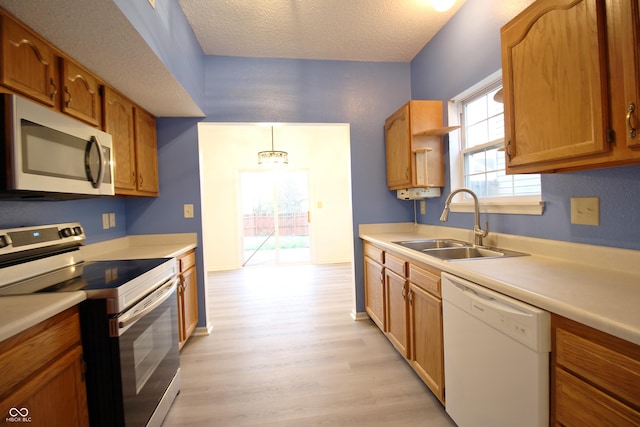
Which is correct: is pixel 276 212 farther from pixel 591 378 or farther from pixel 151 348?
pixel 591 378

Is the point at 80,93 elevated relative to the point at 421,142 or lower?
elevated

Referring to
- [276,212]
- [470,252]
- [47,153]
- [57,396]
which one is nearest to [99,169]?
[47,153]

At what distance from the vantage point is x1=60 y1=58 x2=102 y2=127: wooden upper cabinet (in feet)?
4.85

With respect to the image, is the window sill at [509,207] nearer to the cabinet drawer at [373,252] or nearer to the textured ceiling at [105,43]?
the cabinet drawer at [373,252]

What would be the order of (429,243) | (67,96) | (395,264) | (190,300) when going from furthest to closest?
(190,300) → (429,243) → (395,264) → (67,96)

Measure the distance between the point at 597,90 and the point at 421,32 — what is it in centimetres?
187

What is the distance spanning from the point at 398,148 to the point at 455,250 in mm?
1075

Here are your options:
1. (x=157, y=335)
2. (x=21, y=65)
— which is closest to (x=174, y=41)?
(x=21, y=65)

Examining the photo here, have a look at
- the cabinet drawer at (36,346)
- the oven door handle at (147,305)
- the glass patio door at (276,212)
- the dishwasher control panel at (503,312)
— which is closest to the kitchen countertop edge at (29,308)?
the cabinet drawer at (36,346)

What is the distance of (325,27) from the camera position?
229 centimetres

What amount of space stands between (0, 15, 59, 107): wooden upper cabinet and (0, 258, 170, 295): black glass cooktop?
85cm

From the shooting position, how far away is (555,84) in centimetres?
111

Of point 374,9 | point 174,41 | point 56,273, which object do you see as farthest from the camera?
point 374,9

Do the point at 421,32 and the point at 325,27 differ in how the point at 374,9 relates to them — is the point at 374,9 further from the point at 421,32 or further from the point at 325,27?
the point at 421,32
